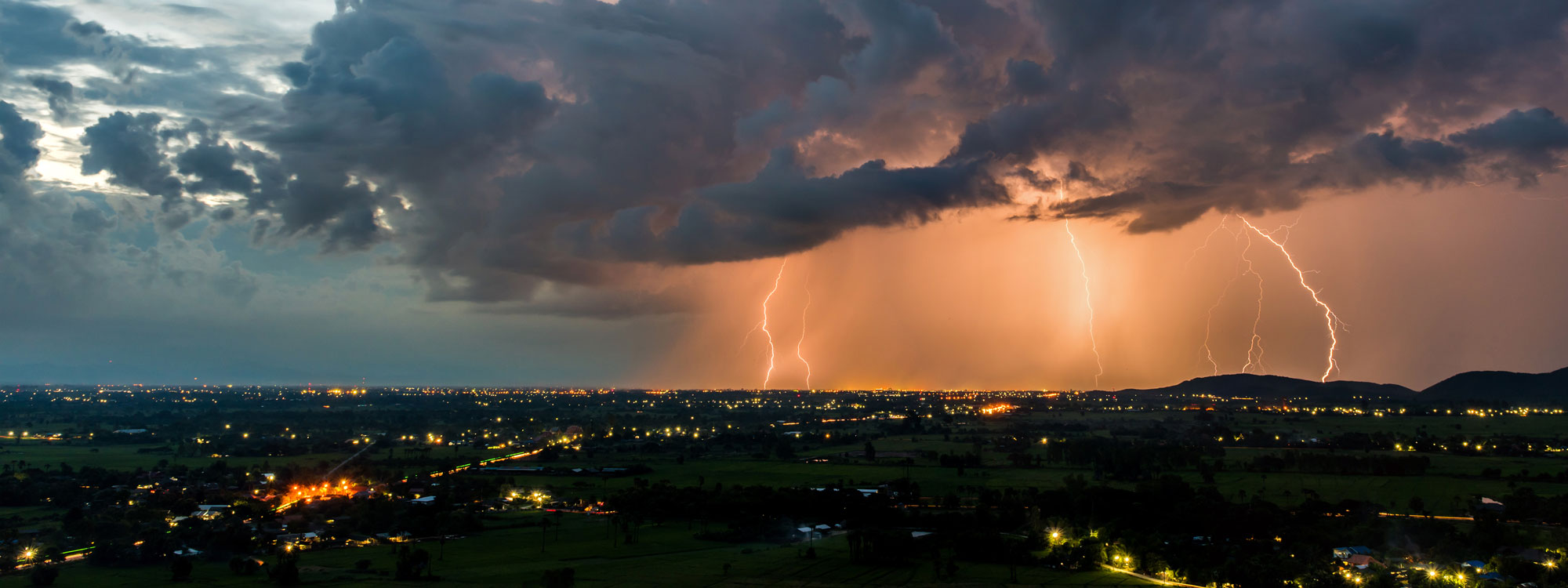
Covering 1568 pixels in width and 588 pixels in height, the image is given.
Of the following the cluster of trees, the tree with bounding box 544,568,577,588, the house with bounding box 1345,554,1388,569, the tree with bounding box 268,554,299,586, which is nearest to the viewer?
Result: the tree with bounding box 544,568,577,588

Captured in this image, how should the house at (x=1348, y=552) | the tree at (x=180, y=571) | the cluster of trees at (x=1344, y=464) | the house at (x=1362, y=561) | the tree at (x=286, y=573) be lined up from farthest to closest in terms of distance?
the cluster of trees at (x=1344, y=464), the house at (x=1348, y=552), the tree at (x=180, y=571), the house at (x=1362, y=561), the tree at (x=286, y=573)

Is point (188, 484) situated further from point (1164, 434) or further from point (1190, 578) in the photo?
point (1164, 434)

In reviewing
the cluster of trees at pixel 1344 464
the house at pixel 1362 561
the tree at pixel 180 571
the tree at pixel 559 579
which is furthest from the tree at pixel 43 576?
the cluster of trees at pixel 1344 464

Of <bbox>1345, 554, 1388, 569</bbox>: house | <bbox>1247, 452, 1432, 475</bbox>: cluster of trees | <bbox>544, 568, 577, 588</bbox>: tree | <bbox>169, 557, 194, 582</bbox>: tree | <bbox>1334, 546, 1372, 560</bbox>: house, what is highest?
<bbox>1247, 452, 1432, 475</bbox>: cluster of trees

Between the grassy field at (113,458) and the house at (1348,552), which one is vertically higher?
the house at (1348,552)

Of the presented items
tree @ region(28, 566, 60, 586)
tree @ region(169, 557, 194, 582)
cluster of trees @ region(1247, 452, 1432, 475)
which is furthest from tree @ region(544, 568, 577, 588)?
cluster of trees @ region(1247, 452, 1432, 475)

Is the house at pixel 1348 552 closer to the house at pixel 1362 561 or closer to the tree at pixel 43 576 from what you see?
the house at pixel 1362 561

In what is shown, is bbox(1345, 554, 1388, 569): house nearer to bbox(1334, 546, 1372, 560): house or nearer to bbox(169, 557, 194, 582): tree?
bbox(1334, 546, 1372, 560): house

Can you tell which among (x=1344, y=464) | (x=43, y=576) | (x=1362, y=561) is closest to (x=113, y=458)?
(x=43, y=576)
